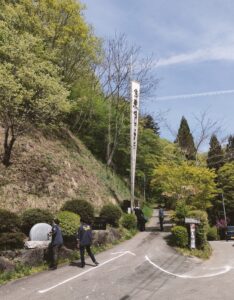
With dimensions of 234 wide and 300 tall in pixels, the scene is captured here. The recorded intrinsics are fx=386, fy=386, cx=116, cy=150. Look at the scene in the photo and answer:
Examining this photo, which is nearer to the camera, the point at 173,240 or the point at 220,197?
the point at 173,240

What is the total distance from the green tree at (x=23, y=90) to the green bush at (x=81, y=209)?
569 centimetres

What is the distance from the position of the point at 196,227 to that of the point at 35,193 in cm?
927

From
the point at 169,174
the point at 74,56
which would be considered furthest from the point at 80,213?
the point at 74,56

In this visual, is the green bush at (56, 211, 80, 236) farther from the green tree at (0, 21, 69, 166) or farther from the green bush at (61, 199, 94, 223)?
the green tree at (0, 21, 69, 166)

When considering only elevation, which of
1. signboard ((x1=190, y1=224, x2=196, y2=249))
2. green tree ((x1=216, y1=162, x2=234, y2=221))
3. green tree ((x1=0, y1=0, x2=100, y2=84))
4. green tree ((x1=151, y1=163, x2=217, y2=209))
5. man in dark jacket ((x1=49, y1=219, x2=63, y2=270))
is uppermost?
green tree ((x1=0, y1=0, x2=100, y2=84))

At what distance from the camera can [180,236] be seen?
20.1 metres

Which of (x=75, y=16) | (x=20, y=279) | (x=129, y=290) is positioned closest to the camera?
(x=129, y=290)

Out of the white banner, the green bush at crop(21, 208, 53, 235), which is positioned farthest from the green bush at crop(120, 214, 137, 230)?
the green bush at crop(21, 208, 53, 235)

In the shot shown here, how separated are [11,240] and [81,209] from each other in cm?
668

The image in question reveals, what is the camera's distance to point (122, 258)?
1638cm

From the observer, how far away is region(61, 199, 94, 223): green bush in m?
19.4

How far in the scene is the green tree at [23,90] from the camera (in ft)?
67.7

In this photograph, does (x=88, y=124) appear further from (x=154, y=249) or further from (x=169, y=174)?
(x=154, y=249)

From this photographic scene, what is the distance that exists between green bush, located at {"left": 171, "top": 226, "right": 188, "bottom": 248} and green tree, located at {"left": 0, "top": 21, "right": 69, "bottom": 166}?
32.2 feet
